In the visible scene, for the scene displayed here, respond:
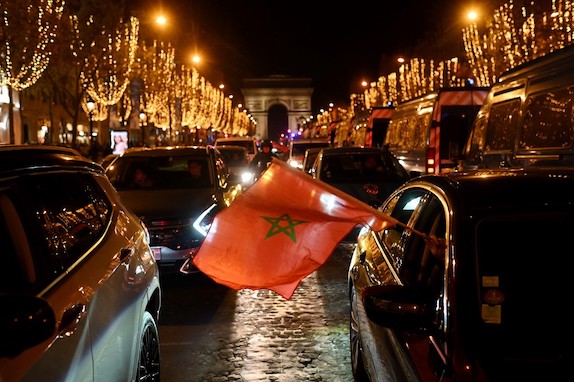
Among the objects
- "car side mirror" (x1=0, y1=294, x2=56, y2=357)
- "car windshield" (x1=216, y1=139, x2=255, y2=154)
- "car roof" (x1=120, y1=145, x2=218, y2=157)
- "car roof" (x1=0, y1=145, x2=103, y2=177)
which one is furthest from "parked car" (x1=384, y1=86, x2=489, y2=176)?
"car side mirror" (x1=0, y1=294, x2=56, y2=357)

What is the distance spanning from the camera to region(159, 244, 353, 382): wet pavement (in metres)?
5.67

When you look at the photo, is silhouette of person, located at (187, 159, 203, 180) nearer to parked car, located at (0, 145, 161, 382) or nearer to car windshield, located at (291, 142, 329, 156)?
parked car, located at (0, 145, 161, 382)

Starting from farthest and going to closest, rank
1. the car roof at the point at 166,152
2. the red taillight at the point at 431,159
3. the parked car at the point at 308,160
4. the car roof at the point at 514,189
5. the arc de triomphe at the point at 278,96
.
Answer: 1. the arc de triomphe at the point at 278,96
2. the parked car at the point at 308,160
3. the red taillight at the point at 431,159
4. the car roof at the point at 166,152
5. the car roof at the point at 514,189

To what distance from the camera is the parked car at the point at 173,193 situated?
8602mm

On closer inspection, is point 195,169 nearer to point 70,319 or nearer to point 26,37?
point 70,319

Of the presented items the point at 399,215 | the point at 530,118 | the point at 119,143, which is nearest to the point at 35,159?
the point at 399,215

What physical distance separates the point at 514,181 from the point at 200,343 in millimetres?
3738

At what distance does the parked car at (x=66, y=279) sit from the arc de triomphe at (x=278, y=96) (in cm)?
14310

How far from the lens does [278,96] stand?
154 metres

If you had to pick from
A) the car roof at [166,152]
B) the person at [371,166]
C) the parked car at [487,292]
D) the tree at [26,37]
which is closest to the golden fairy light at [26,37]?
the tree at [26,37]

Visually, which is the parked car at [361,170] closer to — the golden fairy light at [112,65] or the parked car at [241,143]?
the parked car at [241,143]

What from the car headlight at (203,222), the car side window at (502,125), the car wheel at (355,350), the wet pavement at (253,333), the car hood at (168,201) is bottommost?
the wet pavement at (253,333)

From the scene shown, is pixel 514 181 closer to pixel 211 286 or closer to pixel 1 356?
pixel 1 356

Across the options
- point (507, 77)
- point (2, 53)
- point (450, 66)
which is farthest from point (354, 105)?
point (507, 77)
